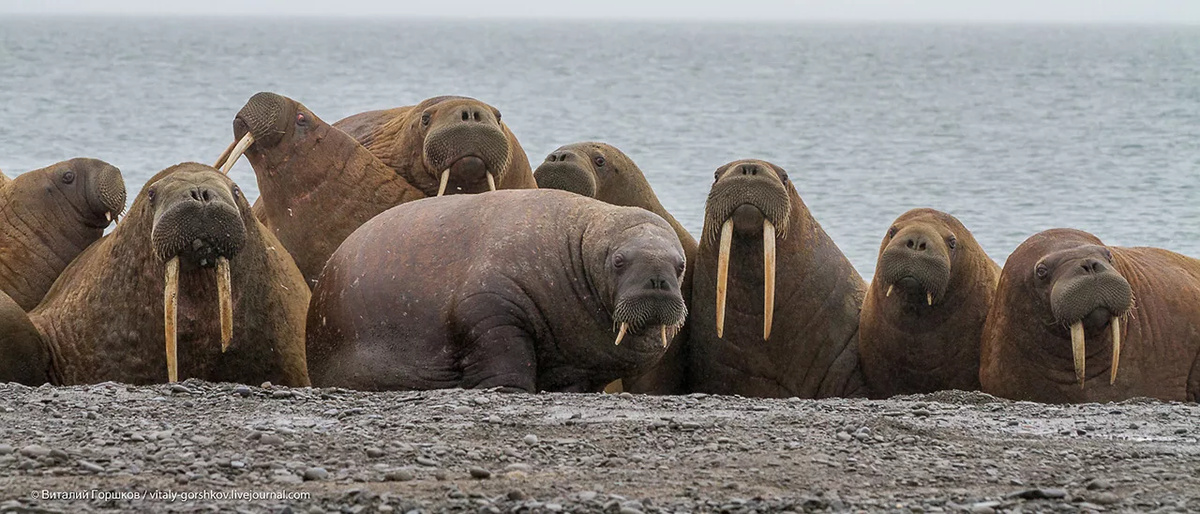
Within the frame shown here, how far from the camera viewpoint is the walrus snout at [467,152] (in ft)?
27.2

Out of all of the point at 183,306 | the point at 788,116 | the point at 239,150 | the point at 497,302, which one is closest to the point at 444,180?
the point at 239,150

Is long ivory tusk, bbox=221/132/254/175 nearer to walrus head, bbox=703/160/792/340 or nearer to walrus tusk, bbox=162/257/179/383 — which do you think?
walrus tusk, bbox=162/257/179/383

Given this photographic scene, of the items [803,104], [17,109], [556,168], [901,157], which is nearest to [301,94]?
[17,109]

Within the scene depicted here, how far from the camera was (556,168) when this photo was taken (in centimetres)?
849

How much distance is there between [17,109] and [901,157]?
1955cm

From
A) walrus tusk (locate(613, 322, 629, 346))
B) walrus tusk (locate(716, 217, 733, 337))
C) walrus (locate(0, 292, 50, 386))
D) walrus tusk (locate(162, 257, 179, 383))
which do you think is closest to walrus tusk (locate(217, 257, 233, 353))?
walrus tusk (locate(162, 257, 179, 383))

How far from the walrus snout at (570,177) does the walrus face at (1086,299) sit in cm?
227

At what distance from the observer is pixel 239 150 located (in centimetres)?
848

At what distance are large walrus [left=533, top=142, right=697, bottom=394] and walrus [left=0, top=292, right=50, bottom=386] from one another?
251 centimetres

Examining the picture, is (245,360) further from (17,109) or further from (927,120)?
(927,120)

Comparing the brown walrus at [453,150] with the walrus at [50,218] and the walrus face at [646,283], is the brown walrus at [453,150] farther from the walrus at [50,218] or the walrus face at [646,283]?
the walrus face at [646,283]

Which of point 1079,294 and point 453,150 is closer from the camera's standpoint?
point 1079,294

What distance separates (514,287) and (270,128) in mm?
2549

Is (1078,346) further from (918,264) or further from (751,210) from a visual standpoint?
(751,210)
